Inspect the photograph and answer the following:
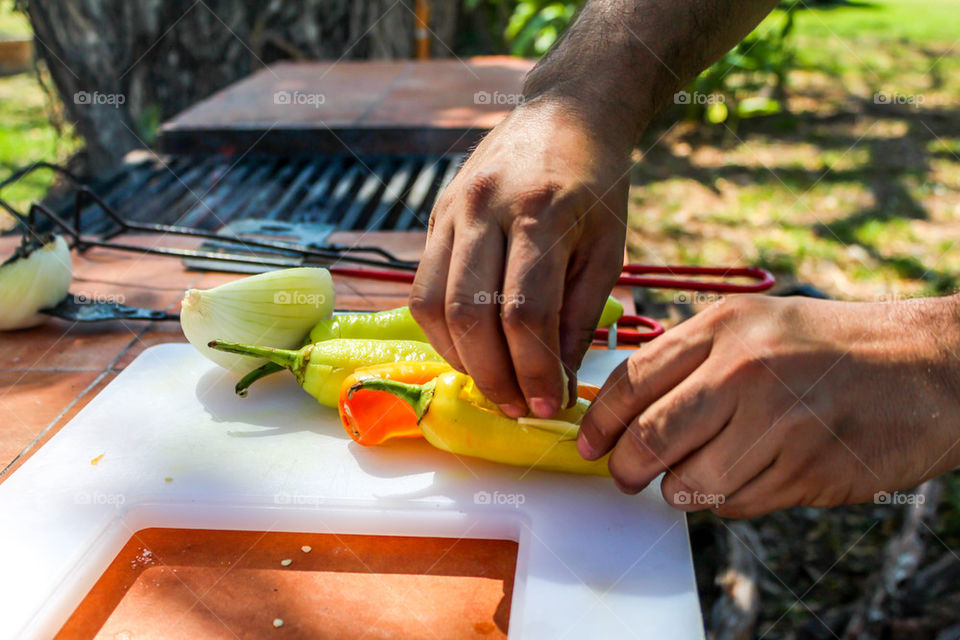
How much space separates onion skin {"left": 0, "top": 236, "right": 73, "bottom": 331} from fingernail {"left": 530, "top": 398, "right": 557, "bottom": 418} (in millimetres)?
1275

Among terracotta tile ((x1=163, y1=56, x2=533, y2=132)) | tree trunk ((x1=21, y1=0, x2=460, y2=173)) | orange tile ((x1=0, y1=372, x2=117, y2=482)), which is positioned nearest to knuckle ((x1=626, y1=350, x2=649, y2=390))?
orange tile ((x1=0, y1=372, x2=117, y2=482))

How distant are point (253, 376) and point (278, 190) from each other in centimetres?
159

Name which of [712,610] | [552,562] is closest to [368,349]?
[552,562]

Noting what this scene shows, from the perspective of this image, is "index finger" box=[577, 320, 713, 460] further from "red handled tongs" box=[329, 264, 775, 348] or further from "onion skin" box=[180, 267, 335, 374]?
"onion skin" box=[180, 267, 335, 374]

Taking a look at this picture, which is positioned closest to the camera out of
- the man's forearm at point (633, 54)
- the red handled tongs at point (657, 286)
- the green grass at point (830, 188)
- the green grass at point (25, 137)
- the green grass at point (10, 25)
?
the man's forearm at point (633, 54)

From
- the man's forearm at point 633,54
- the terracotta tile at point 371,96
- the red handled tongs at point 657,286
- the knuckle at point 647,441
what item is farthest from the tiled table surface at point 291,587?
the terracotta tile at point 371,96

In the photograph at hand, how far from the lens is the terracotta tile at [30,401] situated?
159 centimetres

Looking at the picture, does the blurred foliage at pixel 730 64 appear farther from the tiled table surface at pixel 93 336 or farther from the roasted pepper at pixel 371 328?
the roasted pepper at pixel 371 328

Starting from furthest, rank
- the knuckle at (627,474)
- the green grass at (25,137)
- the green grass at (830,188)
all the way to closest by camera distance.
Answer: the green grass at (25,137) → the green grass at (830,188) → the knuckle at (627,474)

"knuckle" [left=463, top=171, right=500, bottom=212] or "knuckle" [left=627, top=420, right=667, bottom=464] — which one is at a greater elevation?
"knuckle" [left=463, top=171, right=500, bottom=212]

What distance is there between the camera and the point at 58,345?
6.46 feet

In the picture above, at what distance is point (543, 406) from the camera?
1333 millimetres

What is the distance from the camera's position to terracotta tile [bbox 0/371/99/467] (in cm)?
159

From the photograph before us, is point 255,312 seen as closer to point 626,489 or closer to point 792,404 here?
point 626,489
